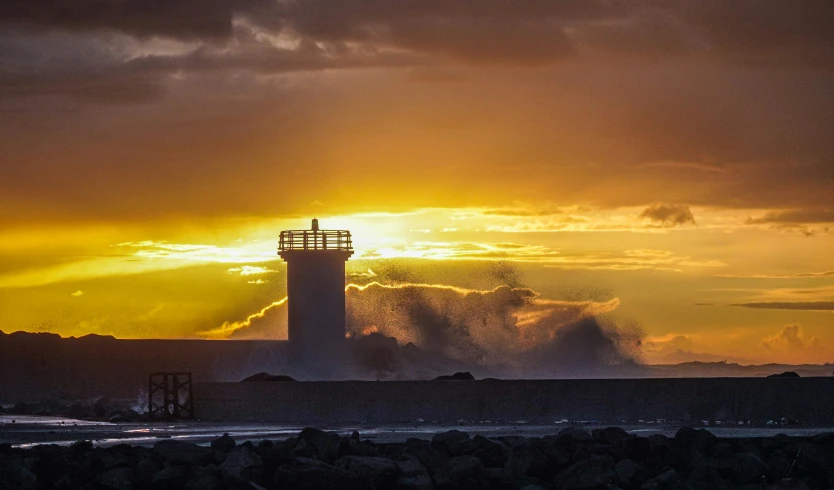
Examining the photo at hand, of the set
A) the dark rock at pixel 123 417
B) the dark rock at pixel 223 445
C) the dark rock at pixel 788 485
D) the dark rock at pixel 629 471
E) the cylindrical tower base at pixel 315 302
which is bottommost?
the dark rock at pixel 788 485

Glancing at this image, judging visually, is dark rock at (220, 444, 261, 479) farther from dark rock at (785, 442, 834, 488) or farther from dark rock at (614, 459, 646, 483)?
dark rock at (785, 442, 834, 488)

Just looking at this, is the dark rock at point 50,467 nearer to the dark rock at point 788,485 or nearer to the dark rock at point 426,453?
the dark rock at point 426,453

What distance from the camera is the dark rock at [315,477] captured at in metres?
16.1

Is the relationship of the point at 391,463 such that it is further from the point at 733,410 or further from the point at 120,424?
the point at 120,424

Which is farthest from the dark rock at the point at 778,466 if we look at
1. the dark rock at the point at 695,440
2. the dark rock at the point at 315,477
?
the dark rock at the point at 315,477

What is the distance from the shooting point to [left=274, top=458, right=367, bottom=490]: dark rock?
1611cm

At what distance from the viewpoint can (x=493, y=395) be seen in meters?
23.5

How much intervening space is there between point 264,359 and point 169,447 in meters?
23.2

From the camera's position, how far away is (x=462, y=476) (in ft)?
54.7

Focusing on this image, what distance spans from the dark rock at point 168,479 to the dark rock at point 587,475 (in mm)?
4447

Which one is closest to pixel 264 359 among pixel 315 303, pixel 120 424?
pixel 315 303

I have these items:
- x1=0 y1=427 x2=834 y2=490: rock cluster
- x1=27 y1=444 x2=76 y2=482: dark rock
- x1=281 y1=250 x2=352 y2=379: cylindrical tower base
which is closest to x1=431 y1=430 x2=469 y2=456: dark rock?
x1=0 y1=427 x2=834 y2=490: rock cluster

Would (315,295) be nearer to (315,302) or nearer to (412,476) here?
(315,302)

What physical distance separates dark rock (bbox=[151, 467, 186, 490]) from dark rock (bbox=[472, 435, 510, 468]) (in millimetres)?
3693
